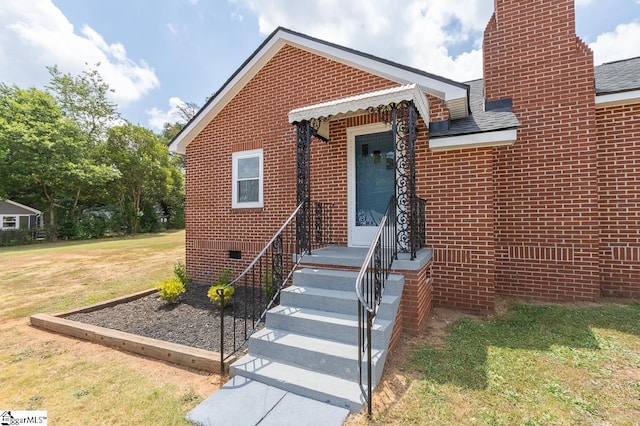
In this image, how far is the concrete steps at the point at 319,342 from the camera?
2.89 m

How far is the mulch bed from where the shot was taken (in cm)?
415

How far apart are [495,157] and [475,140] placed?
1.51 meters

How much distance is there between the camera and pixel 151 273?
29.0ft

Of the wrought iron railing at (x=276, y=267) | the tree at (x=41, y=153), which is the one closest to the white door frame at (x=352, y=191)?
the wrought iron railing at (x=276, y=267)

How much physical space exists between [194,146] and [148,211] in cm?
2643

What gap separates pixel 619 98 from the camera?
5.09 metres

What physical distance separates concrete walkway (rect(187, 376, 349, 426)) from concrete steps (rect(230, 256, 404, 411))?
105mm

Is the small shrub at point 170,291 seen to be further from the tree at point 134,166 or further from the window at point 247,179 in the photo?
the tree at point 134,166

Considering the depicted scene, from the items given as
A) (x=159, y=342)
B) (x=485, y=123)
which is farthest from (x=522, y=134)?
(x=159, y=342)

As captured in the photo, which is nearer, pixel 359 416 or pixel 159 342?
pixel 359 416

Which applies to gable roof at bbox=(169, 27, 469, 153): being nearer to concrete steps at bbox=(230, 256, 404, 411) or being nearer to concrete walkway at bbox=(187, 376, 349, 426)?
concrete steps at bbox=(230, 256, 404, 411)

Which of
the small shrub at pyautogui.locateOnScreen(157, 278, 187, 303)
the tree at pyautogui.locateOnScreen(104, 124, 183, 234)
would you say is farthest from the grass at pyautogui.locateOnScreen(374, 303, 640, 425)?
the tree at pyautogui.locateOnScreen(104, 124, 183, 234)

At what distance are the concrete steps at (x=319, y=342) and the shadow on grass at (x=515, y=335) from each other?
2.24 feet

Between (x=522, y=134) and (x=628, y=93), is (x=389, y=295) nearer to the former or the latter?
(x=522, y=134)
